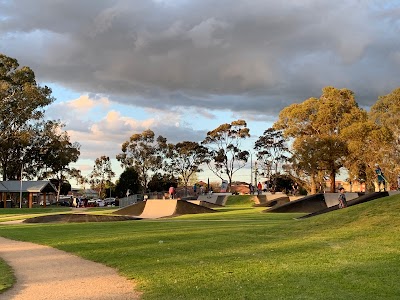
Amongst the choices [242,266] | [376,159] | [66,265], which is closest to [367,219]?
[242,266]

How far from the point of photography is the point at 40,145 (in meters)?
65.8

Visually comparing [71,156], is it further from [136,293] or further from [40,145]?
[136,293]

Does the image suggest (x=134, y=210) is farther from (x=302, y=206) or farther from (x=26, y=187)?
(x=26, y=187)

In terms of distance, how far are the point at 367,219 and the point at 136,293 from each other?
402 inches

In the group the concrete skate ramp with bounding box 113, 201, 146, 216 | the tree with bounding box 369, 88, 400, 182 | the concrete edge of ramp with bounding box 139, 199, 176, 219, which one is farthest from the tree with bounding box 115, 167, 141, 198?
the concrete edge of ramp with bounding box 139, 199, 176, 219

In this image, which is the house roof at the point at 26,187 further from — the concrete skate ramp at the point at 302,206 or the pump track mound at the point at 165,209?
the concrete skate ramp at the point at 302,206

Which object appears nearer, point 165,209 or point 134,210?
point 165,209

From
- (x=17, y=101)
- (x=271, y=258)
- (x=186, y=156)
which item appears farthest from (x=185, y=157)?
(x=271, y=258)

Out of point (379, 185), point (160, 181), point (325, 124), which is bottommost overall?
point (379, 185)

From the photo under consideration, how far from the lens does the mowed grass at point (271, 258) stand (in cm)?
707

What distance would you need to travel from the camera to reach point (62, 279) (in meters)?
8.70

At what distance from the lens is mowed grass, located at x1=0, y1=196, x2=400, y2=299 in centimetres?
707

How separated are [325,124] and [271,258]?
42.9 m

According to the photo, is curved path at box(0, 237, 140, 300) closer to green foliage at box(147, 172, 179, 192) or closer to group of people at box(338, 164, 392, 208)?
group of people at box(338, 164, 392, 208)
